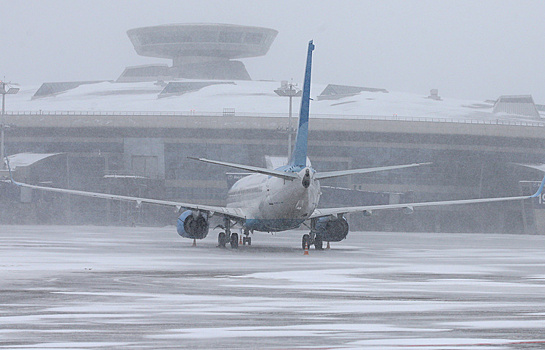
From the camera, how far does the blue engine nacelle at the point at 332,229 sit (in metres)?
48.2

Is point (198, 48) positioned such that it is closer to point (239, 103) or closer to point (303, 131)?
point (239, 103)

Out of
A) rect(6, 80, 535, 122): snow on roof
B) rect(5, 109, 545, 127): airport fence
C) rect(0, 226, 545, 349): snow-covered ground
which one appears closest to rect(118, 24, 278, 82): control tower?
rect(6, 80, 535, 122): snow on roof

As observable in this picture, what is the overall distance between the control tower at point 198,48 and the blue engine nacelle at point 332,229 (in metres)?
116

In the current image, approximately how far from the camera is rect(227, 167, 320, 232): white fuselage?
43.3m

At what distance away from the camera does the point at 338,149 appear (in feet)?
366

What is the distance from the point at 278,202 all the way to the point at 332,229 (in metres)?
4.77

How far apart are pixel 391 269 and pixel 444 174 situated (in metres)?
80.6

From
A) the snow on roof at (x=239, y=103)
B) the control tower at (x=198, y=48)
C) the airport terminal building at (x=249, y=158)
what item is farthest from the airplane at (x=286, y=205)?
the control tower at (x=198, y=48)

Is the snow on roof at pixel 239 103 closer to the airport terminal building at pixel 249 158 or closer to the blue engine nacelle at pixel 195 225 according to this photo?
the airport terminal building at pixel 249 158

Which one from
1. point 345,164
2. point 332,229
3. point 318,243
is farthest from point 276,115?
point 332,229

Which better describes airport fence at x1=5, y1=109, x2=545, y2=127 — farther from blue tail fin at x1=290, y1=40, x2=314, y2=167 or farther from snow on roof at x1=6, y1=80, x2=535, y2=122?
blue tail fin at x1=290, y1=40, x2=314, y2=167

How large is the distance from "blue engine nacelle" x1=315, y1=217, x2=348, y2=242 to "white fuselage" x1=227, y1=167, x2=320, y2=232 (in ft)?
7.94

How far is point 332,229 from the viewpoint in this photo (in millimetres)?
48188

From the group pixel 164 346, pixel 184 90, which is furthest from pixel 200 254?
pixel 184 90
